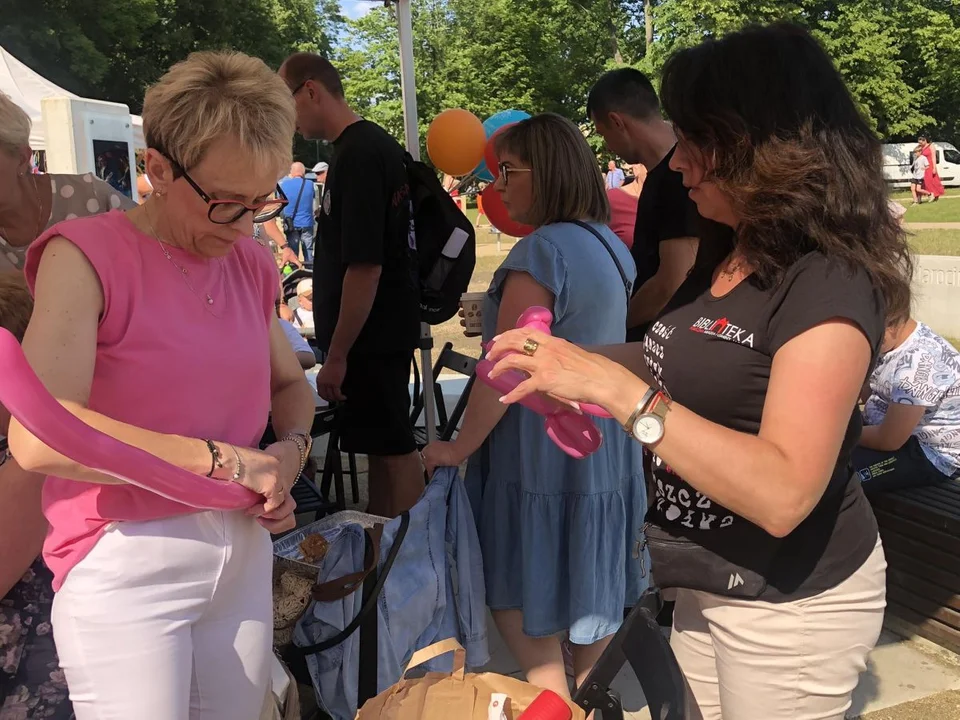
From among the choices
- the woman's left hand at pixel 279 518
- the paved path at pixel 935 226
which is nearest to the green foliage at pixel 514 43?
the paved path at pixel 935 226

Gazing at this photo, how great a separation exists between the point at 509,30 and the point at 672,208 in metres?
27.0

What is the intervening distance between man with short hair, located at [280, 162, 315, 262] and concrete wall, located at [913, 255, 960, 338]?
793 centimetres

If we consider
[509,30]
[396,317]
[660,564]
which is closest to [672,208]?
[396,317]

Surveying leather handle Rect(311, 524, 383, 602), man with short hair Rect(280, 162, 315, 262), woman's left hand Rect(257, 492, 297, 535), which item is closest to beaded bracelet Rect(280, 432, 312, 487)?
woman's left hand Rect(257, 492, 297, 535)

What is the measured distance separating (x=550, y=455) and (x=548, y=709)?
3.07 ft

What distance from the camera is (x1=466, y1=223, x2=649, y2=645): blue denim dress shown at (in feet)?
7.19

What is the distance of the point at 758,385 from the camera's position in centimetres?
132

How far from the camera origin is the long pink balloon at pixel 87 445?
1.03 metres

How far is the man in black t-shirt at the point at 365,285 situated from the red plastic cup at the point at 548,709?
194cm

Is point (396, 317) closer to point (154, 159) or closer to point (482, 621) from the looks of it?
point (482, 621)

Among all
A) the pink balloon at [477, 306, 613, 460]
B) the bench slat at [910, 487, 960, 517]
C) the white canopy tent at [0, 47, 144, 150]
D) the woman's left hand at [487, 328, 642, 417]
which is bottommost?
the bench slat at [910, 487, 960, 517]

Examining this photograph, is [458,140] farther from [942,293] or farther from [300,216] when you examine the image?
[300,216]

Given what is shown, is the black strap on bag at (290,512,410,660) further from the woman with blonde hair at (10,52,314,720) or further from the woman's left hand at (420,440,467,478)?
the woman with blonde hair at (10,52,314,720)

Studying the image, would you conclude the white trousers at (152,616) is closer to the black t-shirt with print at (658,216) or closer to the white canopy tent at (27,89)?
the black t-shirt with print at (658,216)
